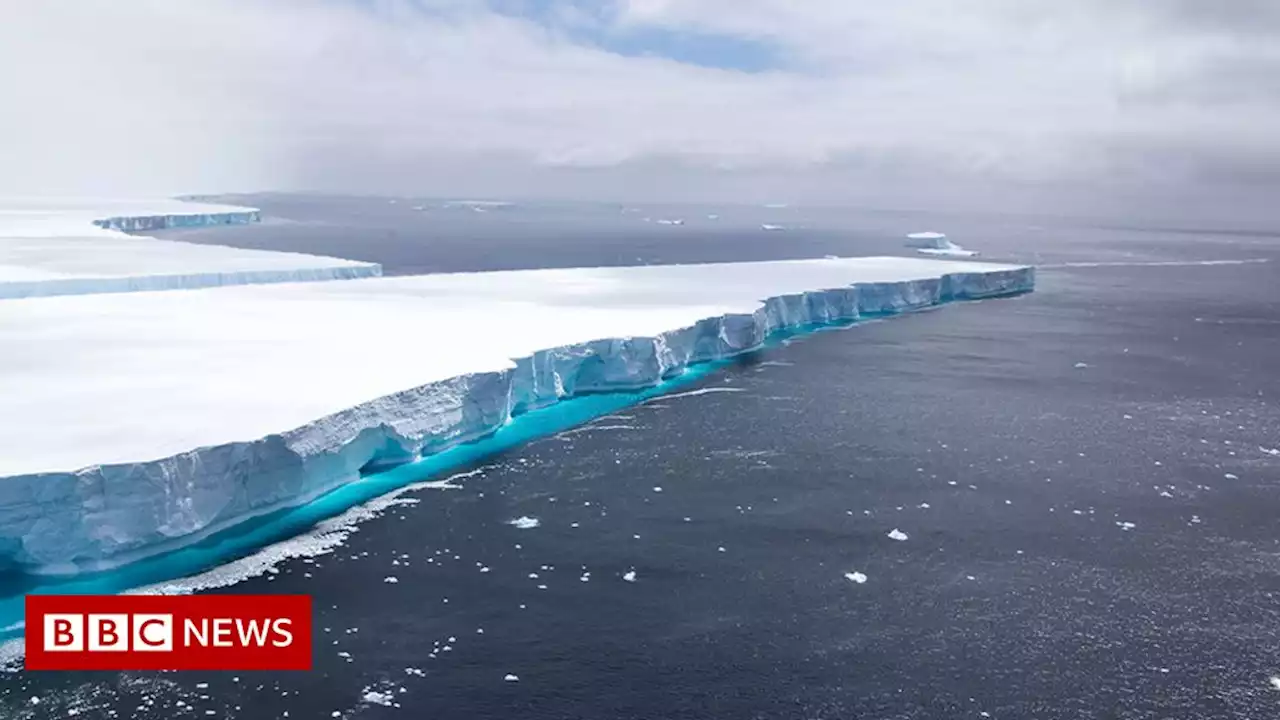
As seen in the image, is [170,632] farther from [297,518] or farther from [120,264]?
[120,264]

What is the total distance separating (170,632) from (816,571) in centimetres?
543

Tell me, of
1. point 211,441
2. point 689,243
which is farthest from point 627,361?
point 689,243

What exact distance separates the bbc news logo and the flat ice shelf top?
119cm

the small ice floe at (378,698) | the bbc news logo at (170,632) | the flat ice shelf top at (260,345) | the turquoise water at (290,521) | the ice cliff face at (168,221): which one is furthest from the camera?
the ice cliff face at (168,221)

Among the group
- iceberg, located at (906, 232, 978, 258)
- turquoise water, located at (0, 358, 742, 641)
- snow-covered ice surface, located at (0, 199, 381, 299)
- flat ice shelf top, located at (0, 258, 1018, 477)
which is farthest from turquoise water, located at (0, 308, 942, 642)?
iceberg, located at (906, 232, 978, 258)

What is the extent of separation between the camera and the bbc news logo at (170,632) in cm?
729

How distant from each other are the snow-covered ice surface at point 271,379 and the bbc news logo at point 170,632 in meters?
0.64

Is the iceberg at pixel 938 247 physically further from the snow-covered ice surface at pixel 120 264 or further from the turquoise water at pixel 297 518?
the turquoise water at pixel 297 518

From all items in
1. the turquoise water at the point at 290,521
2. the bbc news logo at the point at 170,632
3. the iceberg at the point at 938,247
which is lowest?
the bbc news logo at the point at 170,632

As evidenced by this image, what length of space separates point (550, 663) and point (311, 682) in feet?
5.53

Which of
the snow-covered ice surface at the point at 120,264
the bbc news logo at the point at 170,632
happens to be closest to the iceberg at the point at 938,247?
the snow-covered ice surface at the point at 120,264

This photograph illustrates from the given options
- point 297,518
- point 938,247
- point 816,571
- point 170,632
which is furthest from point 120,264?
point 938,247

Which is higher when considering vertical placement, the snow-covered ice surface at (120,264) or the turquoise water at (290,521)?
the snow-covered ice surface at (120,264)

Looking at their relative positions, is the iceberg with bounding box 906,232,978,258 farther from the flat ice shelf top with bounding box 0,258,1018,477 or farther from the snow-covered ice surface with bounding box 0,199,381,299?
the snow-covered ice surface with bounding box 0,199,381,299
